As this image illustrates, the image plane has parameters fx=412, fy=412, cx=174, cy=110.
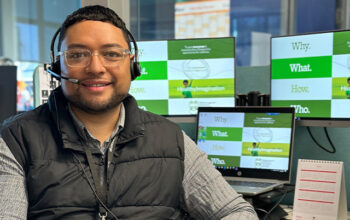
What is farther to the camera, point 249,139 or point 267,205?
point 249,139

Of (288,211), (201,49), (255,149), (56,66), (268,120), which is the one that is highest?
(201,49)

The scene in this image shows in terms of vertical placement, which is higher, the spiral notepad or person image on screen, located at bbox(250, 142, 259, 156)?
person image on screen, located at bbox(250, 142, 259, 156)

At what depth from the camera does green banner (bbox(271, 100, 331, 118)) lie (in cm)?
167

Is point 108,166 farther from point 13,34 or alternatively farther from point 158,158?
point 13,34

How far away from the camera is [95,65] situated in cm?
119

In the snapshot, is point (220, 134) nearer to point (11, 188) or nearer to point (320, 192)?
point (320, 192)

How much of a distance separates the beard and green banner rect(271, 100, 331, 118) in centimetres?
84

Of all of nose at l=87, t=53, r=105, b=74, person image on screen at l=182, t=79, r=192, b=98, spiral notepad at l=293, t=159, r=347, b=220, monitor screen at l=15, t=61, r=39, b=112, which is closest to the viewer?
nose at l=87, t=53, r=105, b=74

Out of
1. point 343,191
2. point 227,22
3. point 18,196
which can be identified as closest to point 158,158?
point 18,196

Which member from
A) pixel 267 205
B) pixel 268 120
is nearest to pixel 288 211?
pixel 267 205

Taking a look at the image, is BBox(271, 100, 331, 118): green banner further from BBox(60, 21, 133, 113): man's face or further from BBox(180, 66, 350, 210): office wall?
BBox(60, 21, 133, 113): man's face

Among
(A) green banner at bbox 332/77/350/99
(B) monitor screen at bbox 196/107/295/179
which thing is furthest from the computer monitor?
(A) green banner at bbox 332/77/350/99

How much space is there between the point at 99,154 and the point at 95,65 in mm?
256

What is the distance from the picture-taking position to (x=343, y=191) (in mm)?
1361
